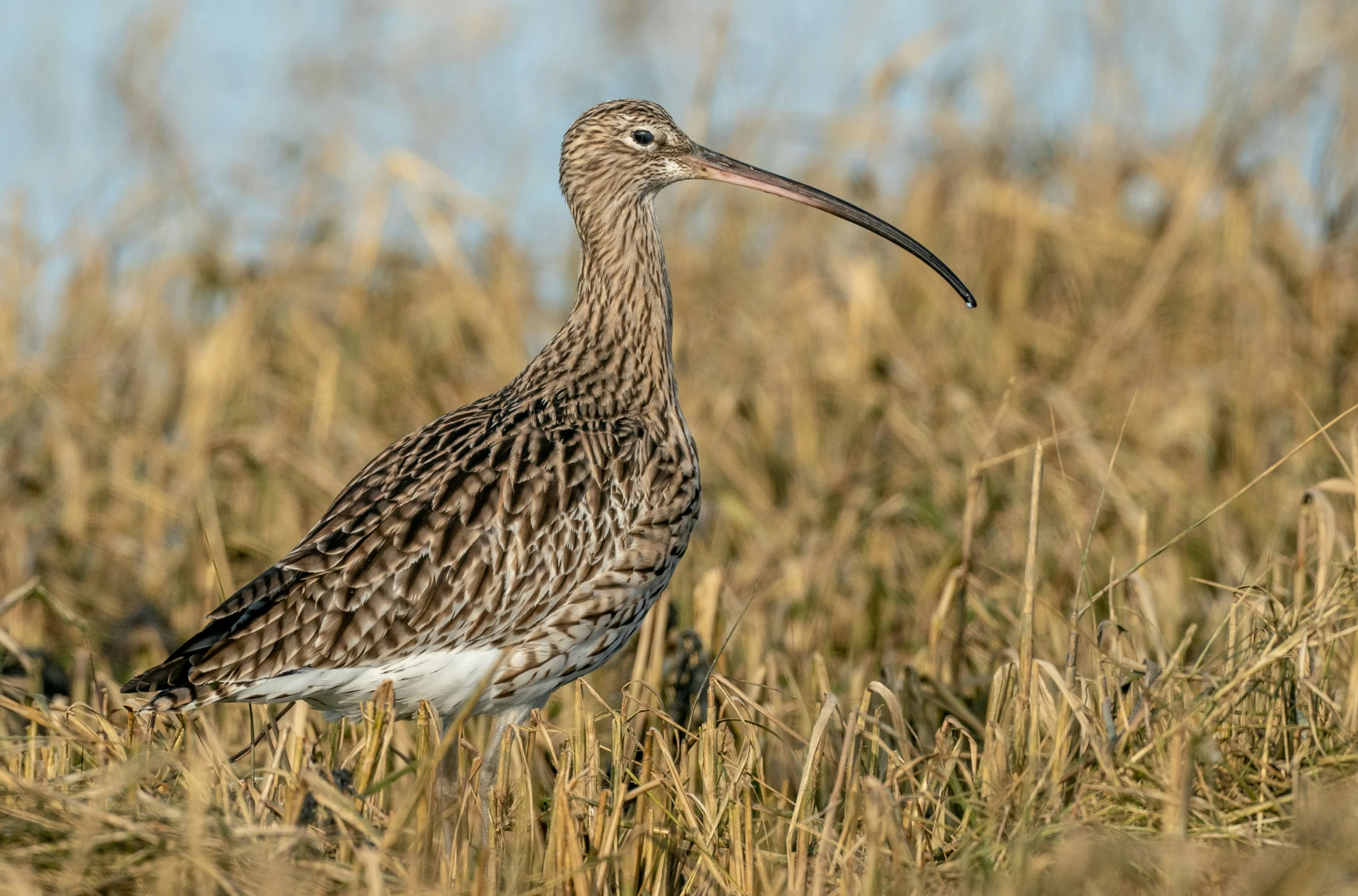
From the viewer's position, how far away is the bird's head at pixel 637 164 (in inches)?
231

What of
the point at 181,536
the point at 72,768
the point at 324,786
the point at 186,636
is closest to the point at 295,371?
the point at 181,536

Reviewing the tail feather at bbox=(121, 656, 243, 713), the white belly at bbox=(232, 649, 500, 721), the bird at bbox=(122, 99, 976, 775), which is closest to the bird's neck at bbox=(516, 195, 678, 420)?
the bird at bbox=(122, 99, 976, 775)

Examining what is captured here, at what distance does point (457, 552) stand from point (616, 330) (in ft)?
3.64

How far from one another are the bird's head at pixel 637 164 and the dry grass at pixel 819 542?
4.33 ft

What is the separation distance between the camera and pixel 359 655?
4.80 m

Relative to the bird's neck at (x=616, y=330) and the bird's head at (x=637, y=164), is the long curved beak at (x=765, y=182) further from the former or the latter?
the bird's neck at (x=616, y=330)

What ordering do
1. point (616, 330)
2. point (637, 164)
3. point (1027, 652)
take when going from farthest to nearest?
point (637, 164), point (616, 330), point (1027, 652)

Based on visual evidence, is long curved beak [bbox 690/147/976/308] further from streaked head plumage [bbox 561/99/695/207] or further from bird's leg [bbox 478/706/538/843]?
bird's leg [bbox 478/706/538/843]

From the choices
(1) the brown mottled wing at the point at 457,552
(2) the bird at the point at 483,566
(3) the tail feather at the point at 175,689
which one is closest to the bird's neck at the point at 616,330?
(2) the bird at the point at 483,566

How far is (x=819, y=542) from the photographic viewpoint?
7.24 meters

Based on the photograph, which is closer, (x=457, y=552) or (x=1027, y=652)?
(x=1027, y=652)

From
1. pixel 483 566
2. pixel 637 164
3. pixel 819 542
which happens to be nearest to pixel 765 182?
pixel 637 164

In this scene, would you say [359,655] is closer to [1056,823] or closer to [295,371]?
[1056,823]

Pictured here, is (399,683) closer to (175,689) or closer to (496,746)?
(496,746)
